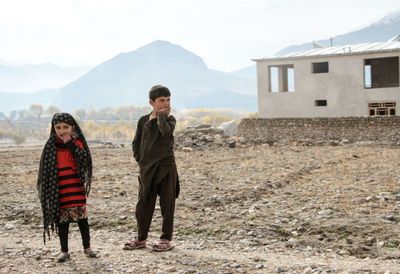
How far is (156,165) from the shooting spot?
6.44 meters

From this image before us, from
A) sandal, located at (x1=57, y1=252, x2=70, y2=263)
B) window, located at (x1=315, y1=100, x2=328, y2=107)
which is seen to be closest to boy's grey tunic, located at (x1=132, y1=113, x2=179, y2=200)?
sandal, located at (x1=57, y1=252, x2=70, y2=263)

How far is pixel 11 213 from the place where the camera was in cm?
991

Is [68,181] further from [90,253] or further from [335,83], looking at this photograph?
[335,83]

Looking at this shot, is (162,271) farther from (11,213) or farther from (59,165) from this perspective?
(11,213)

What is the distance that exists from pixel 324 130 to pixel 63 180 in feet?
67.7

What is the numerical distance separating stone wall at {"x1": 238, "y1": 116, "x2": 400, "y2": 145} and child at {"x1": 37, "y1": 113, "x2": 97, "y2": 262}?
63.3ft

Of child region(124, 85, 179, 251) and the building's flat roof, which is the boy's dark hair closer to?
child region(124, 85, 179, 251)

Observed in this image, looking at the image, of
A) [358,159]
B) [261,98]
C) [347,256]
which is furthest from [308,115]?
[347,256]

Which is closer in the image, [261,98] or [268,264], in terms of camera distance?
[268,264]

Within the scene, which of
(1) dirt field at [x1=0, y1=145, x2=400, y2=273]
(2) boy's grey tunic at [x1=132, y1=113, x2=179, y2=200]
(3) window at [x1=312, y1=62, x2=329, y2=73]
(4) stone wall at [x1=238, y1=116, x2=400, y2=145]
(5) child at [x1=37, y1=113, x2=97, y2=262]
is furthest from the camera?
(3) window at [x1=312, y1=62, x2=329, y2=73]

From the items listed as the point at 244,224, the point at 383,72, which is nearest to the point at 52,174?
the point at 244,224

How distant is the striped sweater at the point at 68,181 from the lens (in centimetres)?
622

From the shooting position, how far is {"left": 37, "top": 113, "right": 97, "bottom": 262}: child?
6.16m

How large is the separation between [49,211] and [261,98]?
2656cm
